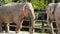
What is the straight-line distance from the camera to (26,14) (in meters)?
8.55

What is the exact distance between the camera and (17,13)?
28.4ft

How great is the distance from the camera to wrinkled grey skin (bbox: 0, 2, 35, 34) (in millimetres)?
8531

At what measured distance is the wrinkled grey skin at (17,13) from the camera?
8.53 m

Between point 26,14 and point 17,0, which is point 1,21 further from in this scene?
point 17,0

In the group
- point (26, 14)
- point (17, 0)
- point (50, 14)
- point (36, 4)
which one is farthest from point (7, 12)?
point (36, 4)

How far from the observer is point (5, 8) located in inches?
354

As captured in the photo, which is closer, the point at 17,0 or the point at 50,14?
the point at 50,14

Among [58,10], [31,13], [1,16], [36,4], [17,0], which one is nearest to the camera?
[58,10]

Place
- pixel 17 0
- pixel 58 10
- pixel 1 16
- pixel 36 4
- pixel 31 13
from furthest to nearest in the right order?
pixel 36 4 < pixel 17 0 < pixel 1 16 < pixel 31 13 < pixel 58 10

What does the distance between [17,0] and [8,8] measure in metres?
6.55

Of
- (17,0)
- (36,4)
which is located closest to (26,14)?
(17,0)

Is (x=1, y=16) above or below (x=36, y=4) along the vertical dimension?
above

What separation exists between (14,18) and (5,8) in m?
0.52

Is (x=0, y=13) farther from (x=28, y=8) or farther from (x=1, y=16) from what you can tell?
(x=28, y=8)
